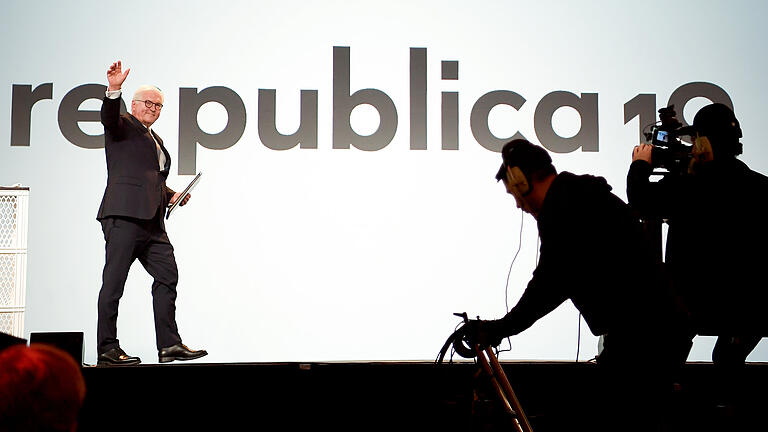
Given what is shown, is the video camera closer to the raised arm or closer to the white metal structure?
the raised arm

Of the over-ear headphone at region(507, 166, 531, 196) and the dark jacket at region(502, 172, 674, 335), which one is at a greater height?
the over-ear headphone at region(507, 166, 531, 196)

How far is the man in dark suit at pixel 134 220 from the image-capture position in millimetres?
4719

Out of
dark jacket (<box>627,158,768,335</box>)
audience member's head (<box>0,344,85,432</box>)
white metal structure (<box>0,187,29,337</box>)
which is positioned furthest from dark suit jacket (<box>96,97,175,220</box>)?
audience member's head (<box>0,344,85,432</box>)

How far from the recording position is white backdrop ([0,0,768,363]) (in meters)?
5.31

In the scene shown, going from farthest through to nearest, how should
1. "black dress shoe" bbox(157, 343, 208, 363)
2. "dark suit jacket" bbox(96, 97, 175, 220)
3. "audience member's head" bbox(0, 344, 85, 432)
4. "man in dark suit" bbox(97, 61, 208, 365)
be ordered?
"black dress shoe" bbox(157, 343, 208, 363), "dark suit jacket" bbox(96, 97, 175, 220), "man in dark suit" bbox(97, 61, 208, 365), "audience member's head" bbox(0, 344, 85, 432)

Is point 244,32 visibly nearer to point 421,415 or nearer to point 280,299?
point 280,299

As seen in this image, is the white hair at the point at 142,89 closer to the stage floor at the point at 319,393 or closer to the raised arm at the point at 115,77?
the raised arm at the point at 115,77

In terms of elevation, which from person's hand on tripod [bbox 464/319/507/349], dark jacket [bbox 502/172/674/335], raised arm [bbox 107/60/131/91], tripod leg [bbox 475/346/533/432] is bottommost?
tripod leg [bbox 475/346/533/432]

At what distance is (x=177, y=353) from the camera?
5004 millimetres

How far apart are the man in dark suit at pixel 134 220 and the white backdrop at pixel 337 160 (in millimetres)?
306

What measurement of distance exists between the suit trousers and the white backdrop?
0.98 feet

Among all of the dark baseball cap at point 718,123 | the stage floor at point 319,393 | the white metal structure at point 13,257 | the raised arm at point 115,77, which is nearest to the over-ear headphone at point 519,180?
the dark baseball cap at point 718,123

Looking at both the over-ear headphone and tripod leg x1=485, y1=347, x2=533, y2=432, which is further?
the over-ear headphone

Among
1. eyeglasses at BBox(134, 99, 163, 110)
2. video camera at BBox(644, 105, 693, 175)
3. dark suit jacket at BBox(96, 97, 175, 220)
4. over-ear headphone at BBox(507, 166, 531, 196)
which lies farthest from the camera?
eyeglasses at BBox(134, 99, 163, 110)
